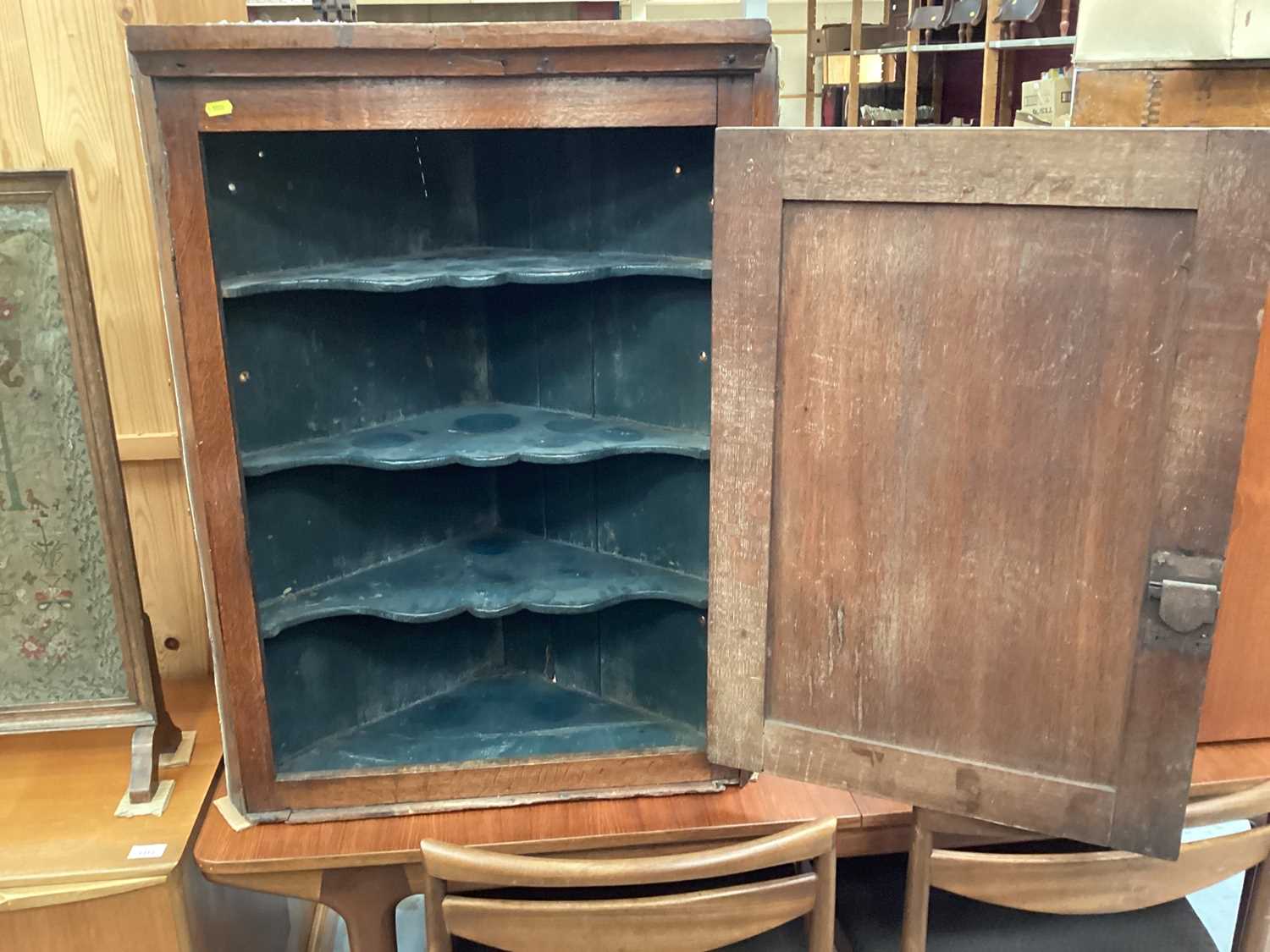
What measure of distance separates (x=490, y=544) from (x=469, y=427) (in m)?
0.26

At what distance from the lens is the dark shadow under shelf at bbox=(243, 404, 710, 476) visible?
1.44 m

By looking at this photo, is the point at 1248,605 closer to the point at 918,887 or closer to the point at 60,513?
the point at 918,887

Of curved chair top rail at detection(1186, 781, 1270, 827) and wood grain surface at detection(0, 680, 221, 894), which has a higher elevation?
curved chair top rail at detection(1186, 781, 1270, 827)

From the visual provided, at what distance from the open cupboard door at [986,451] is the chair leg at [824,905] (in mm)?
104

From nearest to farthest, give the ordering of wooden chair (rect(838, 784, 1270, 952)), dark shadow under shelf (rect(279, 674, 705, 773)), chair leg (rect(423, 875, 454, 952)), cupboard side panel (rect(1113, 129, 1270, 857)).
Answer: cupboard side panel (rect(1113, 129, 1270, 857)) < chair leg (rect(423, 875, 454, 952)) < wooden chair (rect(838, 784, 1270, 952)) < dark shadow under shelf (rect(279, 674, 705, 773))

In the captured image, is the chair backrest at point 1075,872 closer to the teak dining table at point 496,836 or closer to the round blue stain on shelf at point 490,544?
the teak dining table at point 496,836

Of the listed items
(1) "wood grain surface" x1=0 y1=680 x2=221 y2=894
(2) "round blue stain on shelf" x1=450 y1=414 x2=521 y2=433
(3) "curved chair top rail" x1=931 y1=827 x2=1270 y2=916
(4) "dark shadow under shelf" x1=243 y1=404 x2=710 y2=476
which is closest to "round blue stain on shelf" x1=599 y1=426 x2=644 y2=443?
(4) "dark shadow under shelf" x1=243 y1=404 x2=710 y2=476

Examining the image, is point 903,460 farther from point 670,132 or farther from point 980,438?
point 670,132

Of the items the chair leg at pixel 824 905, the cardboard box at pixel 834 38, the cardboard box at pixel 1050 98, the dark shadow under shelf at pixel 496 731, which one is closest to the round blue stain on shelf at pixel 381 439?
the dark shadow under shelf at pixel 496 731

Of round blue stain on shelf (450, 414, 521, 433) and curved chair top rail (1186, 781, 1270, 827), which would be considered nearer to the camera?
curved chair top rail (1186, 781, 1270, 827)

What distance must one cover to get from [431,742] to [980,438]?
0.95m

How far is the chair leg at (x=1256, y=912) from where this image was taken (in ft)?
4.63

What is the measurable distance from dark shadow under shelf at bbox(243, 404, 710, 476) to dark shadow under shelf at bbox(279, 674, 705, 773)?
0.44 meters

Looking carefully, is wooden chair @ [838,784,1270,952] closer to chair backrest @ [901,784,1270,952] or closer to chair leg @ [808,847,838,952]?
chair backrest @ [901,784,1270,952]
